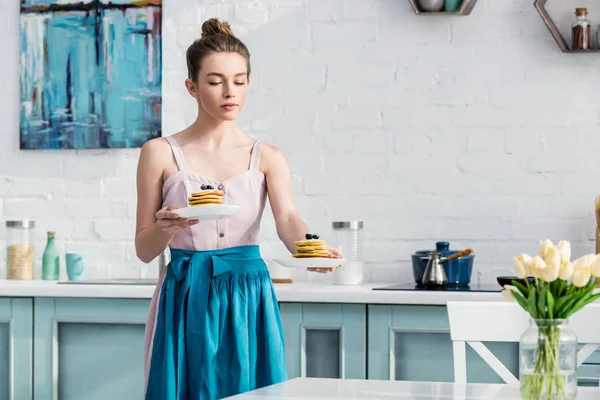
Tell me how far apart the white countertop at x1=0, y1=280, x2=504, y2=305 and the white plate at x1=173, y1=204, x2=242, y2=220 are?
1069 millimetres

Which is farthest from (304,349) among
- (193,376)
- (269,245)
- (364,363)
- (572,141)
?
(572,141)

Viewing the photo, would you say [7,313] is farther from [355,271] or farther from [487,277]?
[487,277]

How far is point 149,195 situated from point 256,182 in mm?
268

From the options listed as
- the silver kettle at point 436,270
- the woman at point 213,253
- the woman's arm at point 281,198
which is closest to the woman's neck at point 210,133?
the woman at point 213,253

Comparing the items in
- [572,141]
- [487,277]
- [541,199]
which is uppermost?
[572,141]

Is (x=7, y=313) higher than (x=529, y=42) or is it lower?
lower

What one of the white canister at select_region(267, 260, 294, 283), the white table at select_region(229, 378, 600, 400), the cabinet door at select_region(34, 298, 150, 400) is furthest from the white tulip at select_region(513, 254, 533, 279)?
the white canister at select_region(267, 260, 294, 283)

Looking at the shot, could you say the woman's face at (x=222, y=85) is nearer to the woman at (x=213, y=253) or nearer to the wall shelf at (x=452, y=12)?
the woman at (x=213, y=253)

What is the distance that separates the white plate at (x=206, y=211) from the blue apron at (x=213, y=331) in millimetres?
213

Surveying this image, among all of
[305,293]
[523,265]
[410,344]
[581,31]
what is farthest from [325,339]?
[523,265]

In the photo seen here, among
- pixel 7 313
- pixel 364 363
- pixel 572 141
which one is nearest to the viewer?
pixel 364 363

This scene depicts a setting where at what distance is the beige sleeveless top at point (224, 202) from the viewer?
2.21m

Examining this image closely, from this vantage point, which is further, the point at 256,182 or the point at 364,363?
the point at 364,363

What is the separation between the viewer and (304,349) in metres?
3.05
